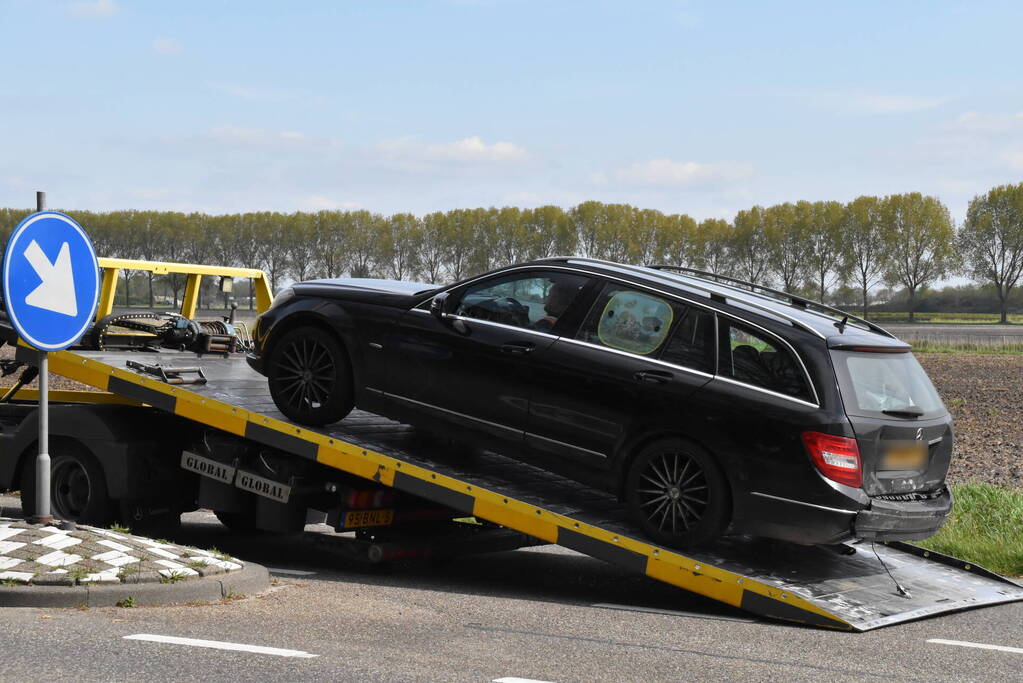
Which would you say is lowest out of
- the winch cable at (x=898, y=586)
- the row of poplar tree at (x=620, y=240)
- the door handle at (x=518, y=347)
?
the winch cable at (x=898, y=586)

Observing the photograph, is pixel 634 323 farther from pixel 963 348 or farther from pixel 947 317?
pixel 947 317

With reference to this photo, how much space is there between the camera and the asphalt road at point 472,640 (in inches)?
196

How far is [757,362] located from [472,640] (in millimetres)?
2282

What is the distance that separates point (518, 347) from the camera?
7.18 meters

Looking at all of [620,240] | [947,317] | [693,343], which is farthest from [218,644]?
[947,317]

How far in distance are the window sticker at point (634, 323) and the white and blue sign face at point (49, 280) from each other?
3.23m

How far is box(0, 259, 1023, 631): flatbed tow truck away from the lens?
6.56 m

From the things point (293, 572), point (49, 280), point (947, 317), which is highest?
point (49, 280)

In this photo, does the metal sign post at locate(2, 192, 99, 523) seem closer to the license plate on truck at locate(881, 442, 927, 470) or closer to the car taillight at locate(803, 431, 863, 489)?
the car taillight at locate(803, 431, 863, 489)

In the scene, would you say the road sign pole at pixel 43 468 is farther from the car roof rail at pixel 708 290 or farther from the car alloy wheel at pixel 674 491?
the car alloy wheel at pixel 674 491

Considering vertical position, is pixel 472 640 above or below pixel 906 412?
below

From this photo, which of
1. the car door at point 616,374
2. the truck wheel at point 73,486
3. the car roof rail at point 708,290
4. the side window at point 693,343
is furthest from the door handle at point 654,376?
the truck wheel at point 73,486

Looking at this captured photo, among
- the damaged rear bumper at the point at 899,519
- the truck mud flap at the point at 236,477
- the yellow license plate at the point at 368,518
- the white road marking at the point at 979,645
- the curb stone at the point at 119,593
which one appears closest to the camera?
the white road marking at the point at 979,645

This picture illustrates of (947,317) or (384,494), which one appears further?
(947,317)
